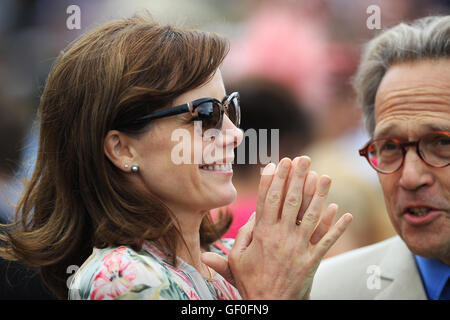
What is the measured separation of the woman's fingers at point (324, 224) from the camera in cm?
163

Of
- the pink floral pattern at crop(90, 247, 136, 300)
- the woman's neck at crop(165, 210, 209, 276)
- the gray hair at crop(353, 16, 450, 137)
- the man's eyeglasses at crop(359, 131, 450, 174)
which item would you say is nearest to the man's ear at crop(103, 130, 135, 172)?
the woman's neck at crop(165, 210, 209, 276)

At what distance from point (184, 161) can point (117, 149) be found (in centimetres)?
25

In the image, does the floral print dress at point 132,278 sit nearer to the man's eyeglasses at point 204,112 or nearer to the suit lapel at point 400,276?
the man's eyeglasses at point 204,112

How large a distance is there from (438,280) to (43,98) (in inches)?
75.4

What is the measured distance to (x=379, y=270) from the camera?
8.15 ft

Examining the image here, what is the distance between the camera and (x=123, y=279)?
1.41 metres

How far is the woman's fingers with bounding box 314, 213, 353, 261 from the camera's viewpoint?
156 cm

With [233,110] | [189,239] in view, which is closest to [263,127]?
[233,110]

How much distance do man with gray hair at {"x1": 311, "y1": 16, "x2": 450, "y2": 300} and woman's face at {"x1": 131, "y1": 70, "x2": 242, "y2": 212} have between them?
868mm

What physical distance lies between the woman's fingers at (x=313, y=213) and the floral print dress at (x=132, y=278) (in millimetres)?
411

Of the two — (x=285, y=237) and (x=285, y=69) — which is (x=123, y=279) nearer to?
(x=285, y=237)

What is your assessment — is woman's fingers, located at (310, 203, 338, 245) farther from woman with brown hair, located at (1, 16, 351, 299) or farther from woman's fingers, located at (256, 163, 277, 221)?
woman's fingers, located at (256, 163, 277, 221)
